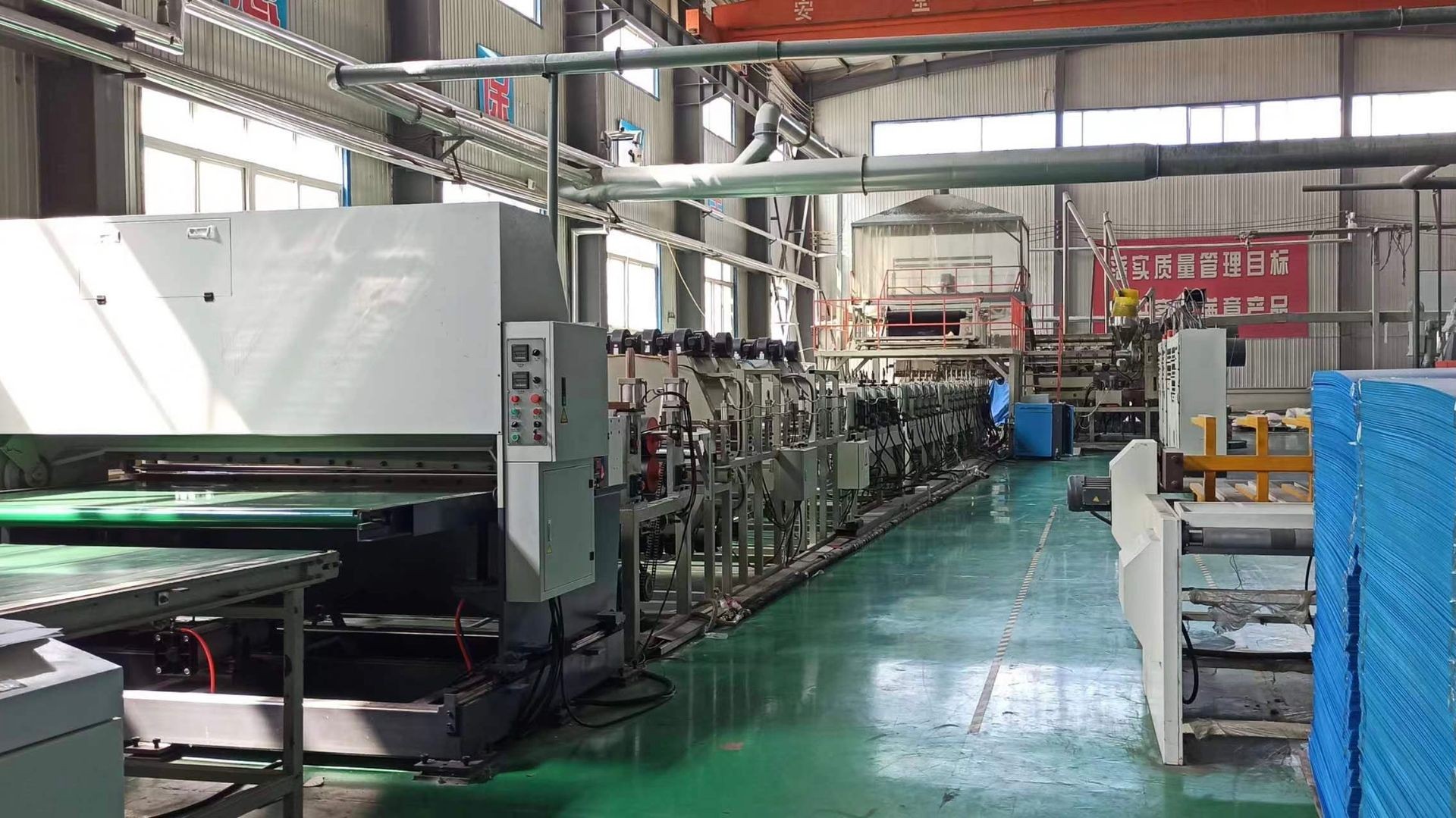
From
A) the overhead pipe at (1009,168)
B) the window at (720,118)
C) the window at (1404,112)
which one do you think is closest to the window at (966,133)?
the window at (720,118)

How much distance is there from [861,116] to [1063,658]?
22.7m

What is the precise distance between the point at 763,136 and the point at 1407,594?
9741mm

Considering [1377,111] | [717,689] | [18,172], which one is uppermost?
[1377,111]

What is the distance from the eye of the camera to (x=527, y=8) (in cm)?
1548

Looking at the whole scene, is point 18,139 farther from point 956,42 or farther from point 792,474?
point 956,42

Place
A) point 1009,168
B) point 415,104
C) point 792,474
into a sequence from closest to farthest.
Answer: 1. point 792,474
2. point 1009,168
3. point 415,104

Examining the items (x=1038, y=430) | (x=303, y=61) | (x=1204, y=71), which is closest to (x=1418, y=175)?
(x=1038, y=430)

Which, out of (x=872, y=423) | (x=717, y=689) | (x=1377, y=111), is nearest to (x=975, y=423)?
(x=872, y=423)

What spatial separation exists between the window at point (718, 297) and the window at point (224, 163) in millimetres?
9774

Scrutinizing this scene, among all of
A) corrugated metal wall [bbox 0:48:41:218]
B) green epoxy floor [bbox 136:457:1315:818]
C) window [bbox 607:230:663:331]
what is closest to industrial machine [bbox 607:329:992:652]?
green epoxy floor [bbox 136:457:1315:818]

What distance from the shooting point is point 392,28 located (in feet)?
40.9

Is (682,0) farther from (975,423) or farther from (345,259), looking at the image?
(345,259)

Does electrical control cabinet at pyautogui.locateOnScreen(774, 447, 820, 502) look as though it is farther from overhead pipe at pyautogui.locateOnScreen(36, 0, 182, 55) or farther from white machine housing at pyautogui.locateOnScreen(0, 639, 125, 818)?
white machine housing at pyautogui.locateOnScreen(0, 639, 125, 818)

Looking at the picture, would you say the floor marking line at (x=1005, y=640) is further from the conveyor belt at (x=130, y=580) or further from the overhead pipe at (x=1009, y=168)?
the overhead pipe at (x=1009, y=168)
